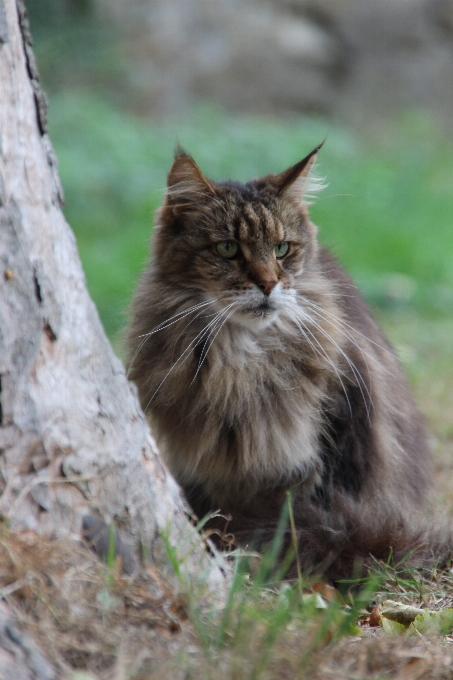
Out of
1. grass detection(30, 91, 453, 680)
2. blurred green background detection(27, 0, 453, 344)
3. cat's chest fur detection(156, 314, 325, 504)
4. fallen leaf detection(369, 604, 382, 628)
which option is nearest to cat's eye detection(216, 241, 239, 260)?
cat's chest fur detection(156, 314, 325, 504)

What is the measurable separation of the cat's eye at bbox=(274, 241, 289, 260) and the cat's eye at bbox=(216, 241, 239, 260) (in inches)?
6.1

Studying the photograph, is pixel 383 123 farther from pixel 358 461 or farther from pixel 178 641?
pixel 178 641

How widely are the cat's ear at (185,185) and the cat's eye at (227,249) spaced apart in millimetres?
186

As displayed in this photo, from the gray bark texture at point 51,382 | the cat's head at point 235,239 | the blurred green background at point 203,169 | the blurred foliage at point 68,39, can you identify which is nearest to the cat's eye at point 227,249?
the cat's head at point 235,239

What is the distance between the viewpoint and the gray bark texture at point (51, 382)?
171cm

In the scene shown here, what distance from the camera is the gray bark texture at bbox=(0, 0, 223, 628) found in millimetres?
1707

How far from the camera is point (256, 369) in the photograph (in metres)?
2.73

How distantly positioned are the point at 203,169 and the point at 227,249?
547 centimetres

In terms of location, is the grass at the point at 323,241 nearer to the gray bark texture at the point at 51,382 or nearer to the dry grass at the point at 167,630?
the dry grass at the point at 167,630

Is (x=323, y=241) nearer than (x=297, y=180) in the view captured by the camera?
No

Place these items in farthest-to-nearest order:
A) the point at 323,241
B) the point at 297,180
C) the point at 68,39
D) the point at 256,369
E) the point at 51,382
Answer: the point at 68,39
the point at 323,241
the point at 297,180
the point at 256,369
the point at 51,382

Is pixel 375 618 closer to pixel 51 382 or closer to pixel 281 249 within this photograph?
pixel 51 382

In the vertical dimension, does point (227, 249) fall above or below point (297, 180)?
below

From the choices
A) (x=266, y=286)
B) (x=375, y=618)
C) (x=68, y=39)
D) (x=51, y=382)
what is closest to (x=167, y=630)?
(x=51, y=382)
